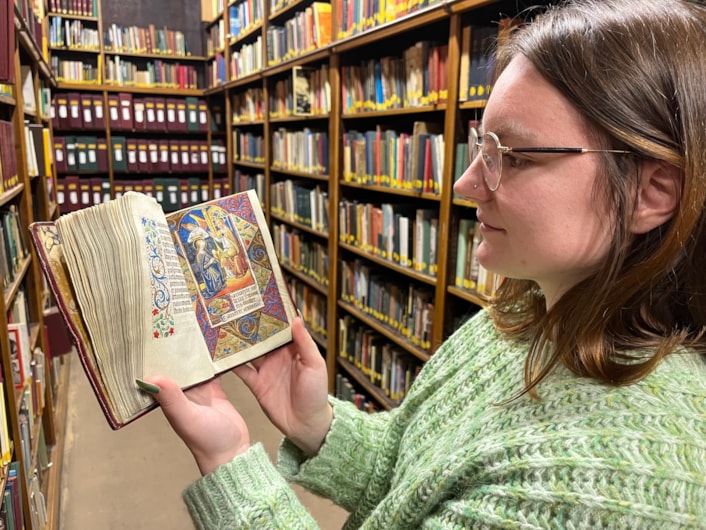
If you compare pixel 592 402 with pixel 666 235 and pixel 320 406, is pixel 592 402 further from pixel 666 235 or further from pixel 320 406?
pixel 320 406

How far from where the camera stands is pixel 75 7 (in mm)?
4930

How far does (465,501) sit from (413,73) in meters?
1.95

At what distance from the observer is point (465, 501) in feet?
2.04

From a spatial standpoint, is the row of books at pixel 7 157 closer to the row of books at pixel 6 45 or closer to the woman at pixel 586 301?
the row of books at pixel 6 45

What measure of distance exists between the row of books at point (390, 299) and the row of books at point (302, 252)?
294 mm

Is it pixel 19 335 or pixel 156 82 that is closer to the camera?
pixel 19 335

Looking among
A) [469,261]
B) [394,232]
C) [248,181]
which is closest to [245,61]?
[248,181]

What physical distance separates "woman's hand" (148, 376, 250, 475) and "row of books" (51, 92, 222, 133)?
16.6 ft

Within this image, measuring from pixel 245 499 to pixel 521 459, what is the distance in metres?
0.39

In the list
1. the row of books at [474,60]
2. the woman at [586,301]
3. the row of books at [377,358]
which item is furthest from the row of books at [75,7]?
the woman at [586,301]

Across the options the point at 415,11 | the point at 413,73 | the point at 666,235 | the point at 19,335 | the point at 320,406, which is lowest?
the point at 19,335

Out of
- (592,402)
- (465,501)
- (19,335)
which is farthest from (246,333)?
(19,335)

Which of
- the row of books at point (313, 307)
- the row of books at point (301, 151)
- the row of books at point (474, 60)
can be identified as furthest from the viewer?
the row of books at point (313, 307)

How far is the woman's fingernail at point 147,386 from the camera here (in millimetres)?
750
